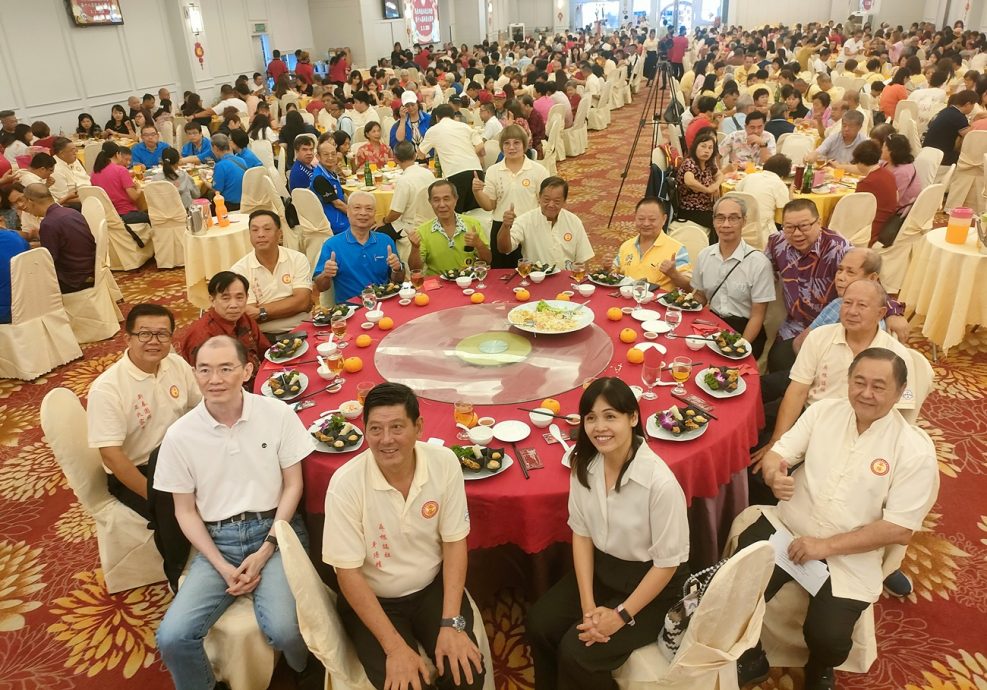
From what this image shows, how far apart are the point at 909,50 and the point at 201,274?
13.1m

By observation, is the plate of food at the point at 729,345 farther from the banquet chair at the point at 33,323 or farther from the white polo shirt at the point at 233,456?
the banquet chair at the point at 33,323

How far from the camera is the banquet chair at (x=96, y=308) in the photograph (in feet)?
16.8

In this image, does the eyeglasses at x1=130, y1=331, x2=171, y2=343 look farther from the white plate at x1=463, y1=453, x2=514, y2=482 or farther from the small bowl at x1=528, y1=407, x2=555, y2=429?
the small bowl at x1=528, y1=407, x2=555, y2=429

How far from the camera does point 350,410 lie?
2.62 m

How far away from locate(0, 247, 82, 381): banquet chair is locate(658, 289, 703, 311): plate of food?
4.20m

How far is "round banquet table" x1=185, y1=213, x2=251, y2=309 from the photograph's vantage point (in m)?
5.35

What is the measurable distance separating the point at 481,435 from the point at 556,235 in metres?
2.25

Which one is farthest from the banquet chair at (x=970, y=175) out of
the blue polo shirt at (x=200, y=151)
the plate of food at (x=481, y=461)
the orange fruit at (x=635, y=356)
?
the blue polo shirt at (x=200, y=151)

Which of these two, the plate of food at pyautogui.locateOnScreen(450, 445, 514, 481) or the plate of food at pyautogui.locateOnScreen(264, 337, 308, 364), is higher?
the plate of food at pyautogui.locateOnScreen(264, 337, 308, 364)

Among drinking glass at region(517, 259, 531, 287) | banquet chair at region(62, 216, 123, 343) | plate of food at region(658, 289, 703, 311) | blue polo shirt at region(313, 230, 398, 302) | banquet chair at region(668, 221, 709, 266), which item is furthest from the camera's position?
banquet chair at region(62, 216, 123, 343)

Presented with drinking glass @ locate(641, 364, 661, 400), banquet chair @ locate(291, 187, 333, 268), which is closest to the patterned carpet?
drinking glass @ locate(641, 364, 661, 400)

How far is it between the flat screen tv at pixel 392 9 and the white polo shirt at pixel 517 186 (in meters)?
15.3

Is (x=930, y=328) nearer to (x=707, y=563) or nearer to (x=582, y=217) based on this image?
(x=707, y=563)

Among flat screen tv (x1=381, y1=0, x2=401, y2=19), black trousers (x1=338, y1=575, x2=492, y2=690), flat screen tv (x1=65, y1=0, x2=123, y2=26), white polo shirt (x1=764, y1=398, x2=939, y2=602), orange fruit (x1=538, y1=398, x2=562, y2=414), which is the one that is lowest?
black trousers (x1=338, y1=575, x2=492, y2=690)
